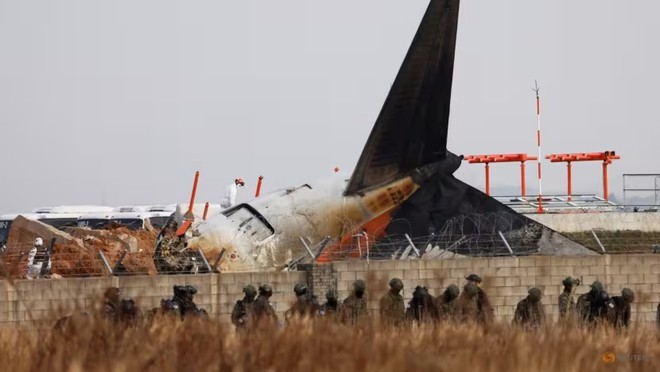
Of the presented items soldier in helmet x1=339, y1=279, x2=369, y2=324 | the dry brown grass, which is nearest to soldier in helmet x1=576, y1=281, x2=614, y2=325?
soldier in helmet x1=339, y1=279, x2=369, y2=324

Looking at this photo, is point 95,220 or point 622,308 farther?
point 95,220

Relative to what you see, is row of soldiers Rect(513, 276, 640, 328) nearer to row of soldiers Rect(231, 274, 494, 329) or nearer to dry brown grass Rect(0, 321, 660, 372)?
row of soldiers Rect(231, 274, 494, 329)

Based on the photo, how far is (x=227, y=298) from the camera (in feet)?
108

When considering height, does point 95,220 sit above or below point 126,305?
above

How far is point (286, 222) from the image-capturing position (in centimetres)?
3684

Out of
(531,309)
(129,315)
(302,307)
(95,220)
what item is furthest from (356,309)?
(95,220)

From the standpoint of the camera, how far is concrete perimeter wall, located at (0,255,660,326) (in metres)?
32.4

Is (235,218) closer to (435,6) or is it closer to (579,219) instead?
(435,6)

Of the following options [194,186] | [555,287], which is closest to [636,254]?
[555,287]

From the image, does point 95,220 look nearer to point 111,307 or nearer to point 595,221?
point 595,221

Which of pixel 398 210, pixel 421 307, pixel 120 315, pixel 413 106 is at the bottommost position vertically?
pixel 421 307

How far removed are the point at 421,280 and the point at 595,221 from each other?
17656mm

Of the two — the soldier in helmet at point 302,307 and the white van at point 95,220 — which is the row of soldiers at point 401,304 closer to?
the soldier in helmet at point 302,307

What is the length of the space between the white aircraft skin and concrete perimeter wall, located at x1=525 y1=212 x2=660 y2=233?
1188 cm
